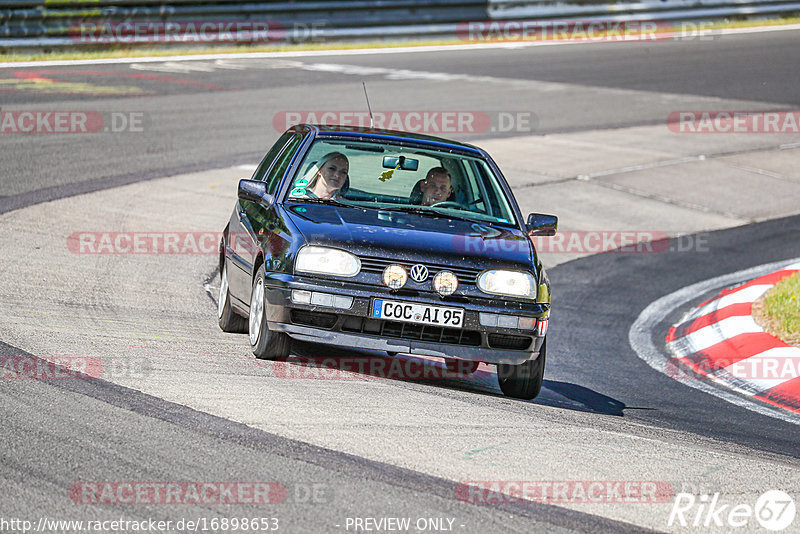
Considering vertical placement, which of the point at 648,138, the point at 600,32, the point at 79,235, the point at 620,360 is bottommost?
the point at 620,360

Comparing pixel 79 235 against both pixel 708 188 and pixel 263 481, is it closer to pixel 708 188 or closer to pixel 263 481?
pixel 263 481

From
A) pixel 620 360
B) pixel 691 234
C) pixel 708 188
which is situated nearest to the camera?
pixel 620 360

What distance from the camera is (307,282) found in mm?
6785

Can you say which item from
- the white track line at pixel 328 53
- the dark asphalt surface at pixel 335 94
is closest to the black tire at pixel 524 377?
the dark asphalt surface at pixel 335 94

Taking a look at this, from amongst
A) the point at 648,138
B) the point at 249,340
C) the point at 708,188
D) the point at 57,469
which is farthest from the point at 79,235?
the point at 648,138

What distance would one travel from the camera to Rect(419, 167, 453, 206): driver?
798 cm

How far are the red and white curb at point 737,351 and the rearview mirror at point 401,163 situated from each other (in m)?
2.65

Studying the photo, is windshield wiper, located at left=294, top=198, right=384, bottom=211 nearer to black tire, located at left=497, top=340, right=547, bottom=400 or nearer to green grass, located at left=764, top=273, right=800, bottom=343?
black tire, located at left=497, top=340, right=547, bottom=400

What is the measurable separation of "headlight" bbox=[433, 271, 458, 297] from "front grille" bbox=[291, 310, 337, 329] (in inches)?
23.7

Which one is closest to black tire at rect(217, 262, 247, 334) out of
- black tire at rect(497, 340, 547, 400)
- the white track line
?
black tire at rect(497, 340, 547, 400)

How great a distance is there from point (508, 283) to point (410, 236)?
0.63 m

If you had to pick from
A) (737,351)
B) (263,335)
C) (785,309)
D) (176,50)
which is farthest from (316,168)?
(176,50)

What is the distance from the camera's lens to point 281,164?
8.27m

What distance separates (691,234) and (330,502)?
10.1m
